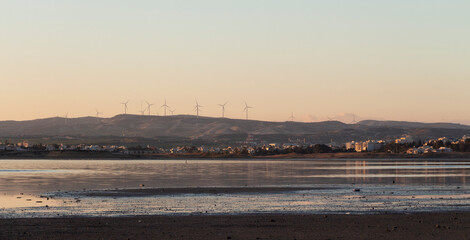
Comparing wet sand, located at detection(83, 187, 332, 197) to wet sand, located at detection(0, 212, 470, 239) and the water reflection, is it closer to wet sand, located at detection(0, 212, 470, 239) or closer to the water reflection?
the water reflection

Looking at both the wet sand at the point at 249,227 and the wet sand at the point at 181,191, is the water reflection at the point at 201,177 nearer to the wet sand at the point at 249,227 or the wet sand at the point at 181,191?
the wet sand at the point at 181,191

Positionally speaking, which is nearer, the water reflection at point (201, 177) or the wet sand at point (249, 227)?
the wet sand at point (249, 227)

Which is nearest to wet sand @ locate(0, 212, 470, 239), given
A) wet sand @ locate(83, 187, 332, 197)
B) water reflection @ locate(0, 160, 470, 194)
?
wet sand @ locate(83, 187, 332, 197)

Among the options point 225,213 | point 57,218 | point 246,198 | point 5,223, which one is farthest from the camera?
point 246,198

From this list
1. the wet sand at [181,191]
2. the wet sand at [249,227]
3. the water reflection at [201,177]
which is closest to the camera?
the wet sand at [249,227]

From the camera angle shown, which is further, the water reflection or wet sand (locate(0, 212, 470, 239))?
the water reflection

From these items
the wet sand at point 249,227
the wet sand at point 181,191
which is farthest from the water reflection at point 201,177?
the wet sand at point 249,227

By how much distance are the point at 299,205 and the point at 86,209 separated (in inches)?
490

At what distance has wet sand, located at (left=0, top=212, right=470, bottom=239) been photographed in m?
27.3

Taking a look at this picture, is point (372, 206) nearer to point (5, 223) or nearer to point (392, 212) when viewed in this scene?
point (392, 212)

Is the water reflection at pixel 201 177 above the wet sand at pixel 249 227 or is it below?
below

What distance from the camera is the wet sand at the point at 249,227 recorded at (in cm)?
2734

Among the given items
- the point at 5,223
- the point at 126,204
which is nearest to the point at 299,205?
the point at 126,204

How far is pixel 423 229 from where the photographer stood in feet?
96.1
